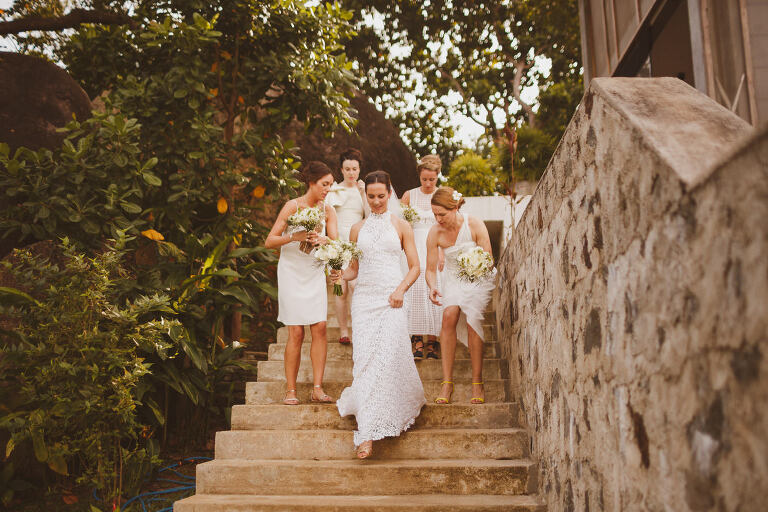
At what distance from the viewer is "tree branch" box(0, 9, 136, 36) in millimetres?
7320

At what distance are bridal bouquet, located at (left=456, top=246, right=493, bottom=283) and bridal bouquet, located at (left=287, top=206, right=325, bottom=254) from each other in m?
1.25

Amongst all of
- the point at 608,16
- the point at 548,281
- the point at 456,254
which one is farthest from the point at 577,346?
the point at 608,16

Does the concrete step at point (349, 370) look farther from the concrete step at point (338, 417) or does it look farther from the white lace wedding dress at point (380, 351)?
the white lace wedding dress at point (380, 351)

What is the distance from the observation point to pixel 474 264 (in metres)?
5.40

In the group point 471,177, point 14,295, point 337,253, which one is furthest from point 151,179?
point 471,177

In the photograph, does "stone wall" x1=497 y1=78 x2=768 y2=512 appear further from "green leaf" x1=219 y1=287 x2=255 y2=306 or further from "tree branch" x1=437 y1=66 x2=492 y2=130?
"tree branch" x1=437 y1=66 x2=492 y2=130

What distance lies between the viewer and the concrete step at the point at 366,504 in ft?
13.3

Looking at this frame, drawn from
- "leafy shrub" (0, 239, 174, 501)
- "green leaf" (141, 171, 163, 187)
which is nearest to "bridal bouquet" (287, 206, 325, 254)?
"leafy shrub" (0, 239, 174, 501)

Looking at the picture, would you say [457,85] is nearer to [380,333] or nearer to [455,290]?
[455,290]

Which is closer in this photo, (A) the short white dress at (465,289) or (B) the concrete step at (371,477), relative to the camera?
(B) the concrete step at (371,477)

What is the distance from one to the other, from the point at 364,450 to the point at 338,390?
42.6 inches

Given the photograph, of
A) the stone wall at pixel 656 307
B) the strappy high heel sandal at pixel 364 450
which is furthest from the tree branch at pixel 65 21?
the stone wall at pixel 656 307

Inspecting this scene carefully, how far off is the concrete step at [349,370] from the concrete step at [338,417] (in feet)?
2.23

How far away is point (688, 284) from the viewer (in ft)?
6.37
